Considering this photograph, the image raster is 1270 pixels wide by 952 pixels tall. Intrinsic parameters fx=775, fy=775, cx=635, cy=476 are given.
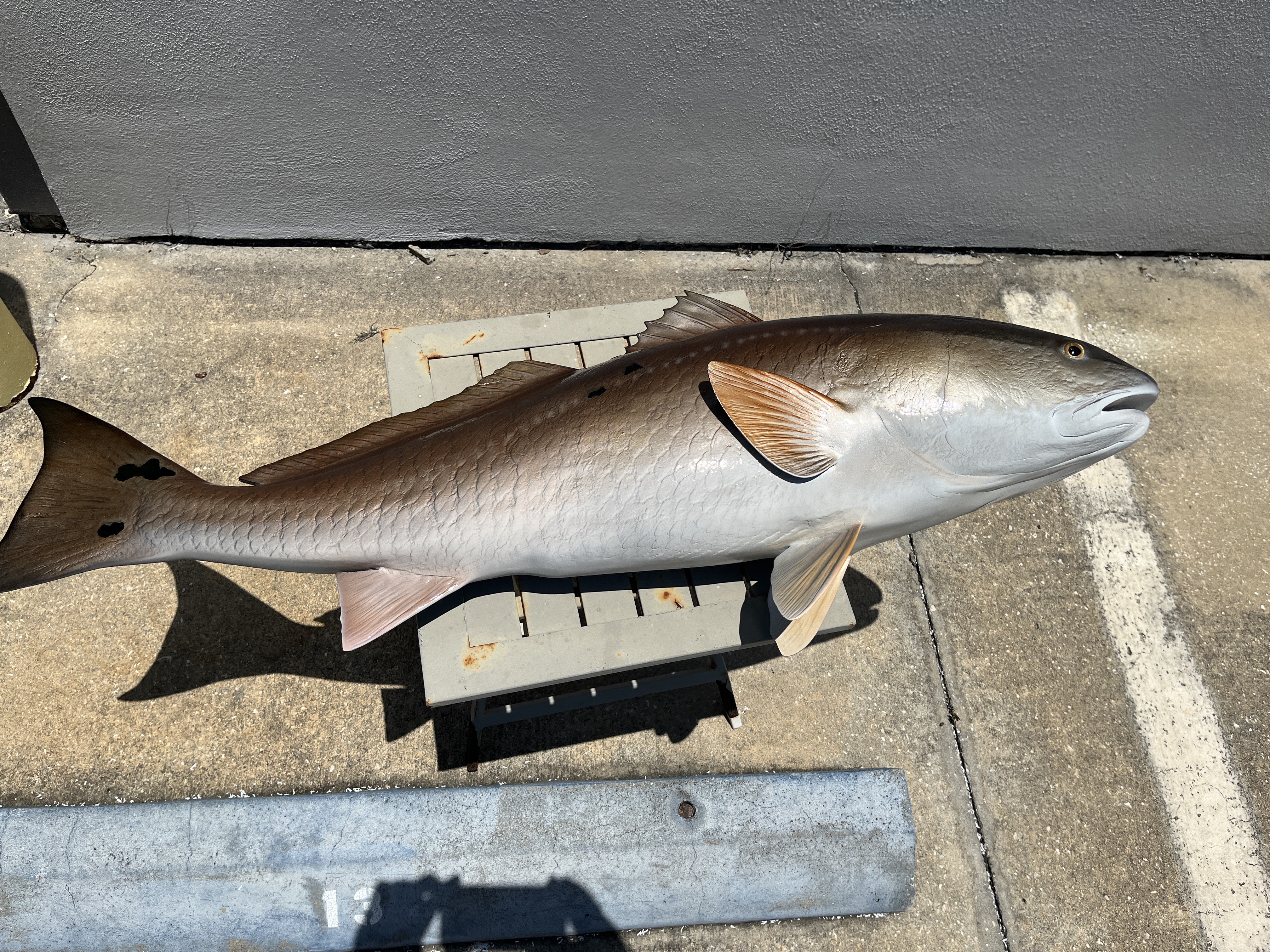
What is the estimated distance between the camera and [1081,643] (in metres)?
3.40

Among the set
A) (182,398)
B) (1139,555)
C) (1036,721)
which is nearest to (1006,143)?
(1139,555)

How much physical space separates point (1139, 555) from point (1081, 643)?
59 centimetres

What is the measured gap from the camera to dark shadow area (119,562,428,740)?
9.75 feet

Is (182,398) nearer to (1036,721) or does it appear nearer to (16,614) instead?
(16,614)

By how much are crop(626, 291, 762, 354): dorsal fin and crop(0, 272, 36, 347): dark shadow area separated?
9.58 feet

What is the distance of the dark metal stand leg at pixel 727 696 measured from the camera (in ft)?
9.82

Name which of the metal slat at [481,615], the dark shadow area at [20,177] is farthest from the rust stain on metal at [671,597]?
the dark shadow area at [20,177]

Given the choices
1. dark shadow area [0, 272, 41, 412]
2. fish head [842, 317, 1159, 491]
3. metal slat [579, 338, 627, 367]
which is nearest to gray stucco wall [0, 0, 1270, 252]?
dark shadow area [0, 272, 41, 412]

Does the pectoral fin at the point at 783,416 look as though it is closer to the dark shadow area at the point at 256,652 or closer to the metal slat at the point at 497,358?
the metal slat at the point at 497,358

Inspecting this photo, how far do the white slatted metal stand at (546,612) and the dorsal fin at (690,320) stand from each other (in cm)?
36

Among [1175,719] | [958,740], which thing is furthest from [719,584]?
[1175,719]

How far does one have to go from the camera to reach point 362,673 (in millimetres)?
3057

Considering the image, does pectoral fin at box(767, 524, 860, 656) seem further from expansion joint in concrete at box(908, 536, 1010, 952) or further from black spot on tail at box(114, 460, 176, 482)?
black spot on tail at box(114, 460, 176, 482)

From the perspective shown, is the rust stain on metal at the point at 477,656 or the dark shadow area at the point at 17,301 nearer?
the rust stain on metal at the point at 477,656
